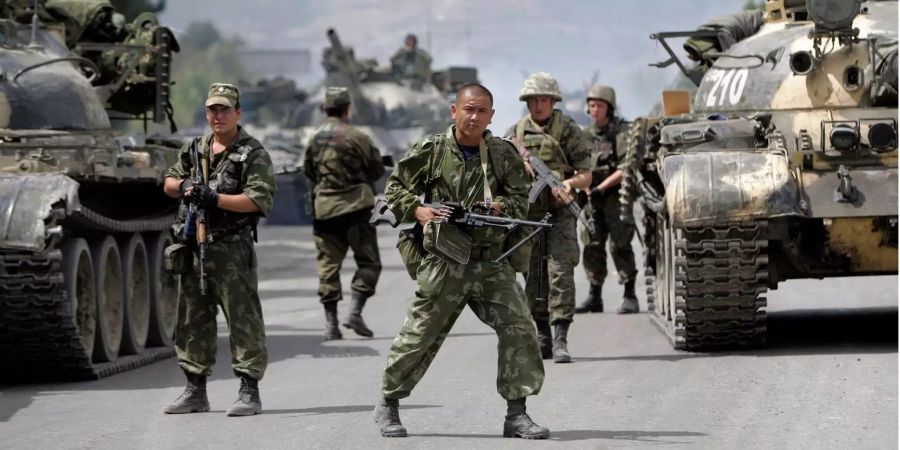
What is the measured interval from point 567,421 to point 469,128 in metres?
1.59

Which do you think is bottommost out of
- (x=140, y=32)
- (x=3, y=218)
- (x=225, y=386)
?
(x=225, y=386)

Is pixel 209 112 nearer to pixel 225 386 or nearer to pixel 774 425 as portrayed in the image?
pixel 225 386

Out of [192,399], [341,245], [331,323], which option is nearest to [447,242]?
[192,399]

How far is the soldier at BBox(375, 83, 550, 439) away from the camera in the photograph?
9.60 m

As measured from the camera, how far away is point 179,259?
10.8 metres

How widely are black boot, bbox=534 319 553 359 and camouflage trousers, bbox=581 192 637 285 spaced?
380 centimetres

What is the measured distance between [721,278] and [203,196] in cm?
372

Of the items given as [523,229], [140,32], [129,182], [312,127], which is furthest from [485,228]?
[312,127]

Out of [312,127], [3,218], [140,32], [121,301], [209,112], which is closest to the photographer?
[209,112]

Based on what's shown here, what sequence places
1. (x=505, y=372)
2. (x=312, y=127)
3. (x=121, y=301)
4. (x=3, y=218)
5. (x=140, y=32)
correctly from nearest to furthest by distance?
(x=505, y=372)
(x=3, y=218)
(x=121, y=301)
(x=140, y=32)
(x=312, y=127)

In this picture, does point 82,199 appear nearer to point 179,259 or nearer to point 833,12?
point 179,259

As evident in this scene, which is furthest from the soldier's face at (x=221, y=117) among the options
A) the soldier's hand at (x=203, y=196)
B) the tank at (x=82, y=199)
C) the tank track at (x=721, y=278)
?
the tank track at (x=721, y=278)

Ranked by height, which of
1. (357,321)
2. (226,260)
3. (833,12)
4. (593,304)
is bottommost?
(593,304)

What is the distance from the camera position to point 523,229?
975 cm
